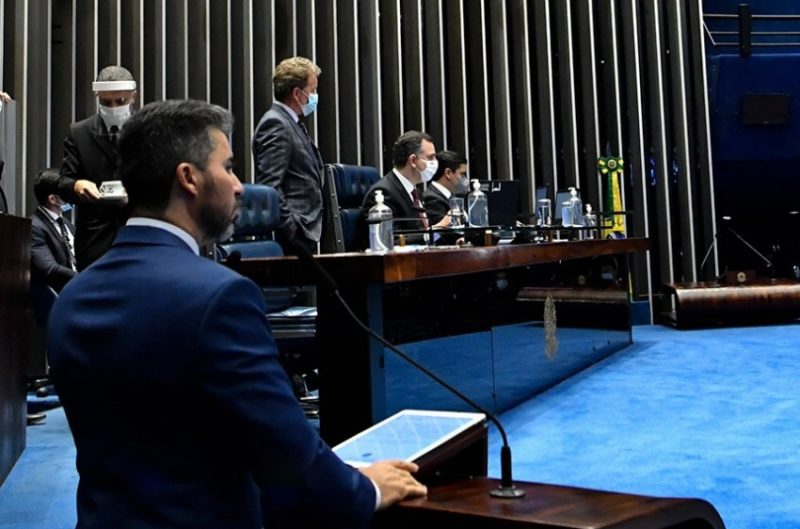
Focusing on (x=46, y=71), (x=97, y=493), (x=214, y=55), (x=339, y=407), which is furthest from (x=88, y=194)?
(x=214, y=55)

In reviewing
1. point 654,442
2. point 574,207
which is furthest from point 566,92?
point 654,442

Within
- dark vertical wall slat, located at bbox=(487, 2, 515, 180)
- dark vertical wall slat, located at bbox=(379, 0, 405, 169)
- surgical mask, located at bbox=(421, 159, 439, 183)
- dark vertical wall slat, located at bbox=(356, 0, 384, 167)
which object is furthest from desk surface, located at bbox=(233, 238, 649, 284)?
dark vertical wall slat, located at bbox=(487, 2, 515, 180)

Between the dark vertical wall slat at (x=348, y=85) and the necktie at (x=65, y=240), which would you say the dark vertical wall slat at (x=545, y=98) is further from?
the necktie at (x=65, y=240)

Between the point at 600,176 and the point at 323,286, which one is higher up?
the point at 600,176

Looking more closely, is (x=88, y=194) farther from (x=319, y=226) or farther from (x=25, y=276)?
(x=319, y=226)

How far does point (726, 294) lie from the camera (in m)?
5.49

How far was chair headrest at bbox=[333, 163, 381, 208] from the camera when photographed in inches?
144

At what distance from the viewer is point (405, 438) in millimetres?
1226

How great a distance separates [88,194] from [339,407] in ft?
3.62

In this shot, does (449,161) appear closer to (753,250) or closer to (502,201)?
(502,201)

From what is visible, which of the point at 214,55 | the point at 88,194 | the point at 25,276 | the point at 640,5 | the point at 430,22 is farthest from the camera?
the point at 640,5

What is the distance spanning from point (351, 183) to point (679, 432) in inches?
72.2

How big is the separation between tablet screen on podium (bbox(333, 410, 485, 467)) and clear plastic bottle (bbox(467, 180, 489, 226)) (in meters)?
1.95

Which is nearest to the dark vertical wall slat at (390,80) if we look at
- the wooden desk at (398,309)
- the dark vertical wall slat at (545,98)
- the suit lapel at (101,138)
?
the dark vertical wall slat at (545,98)
